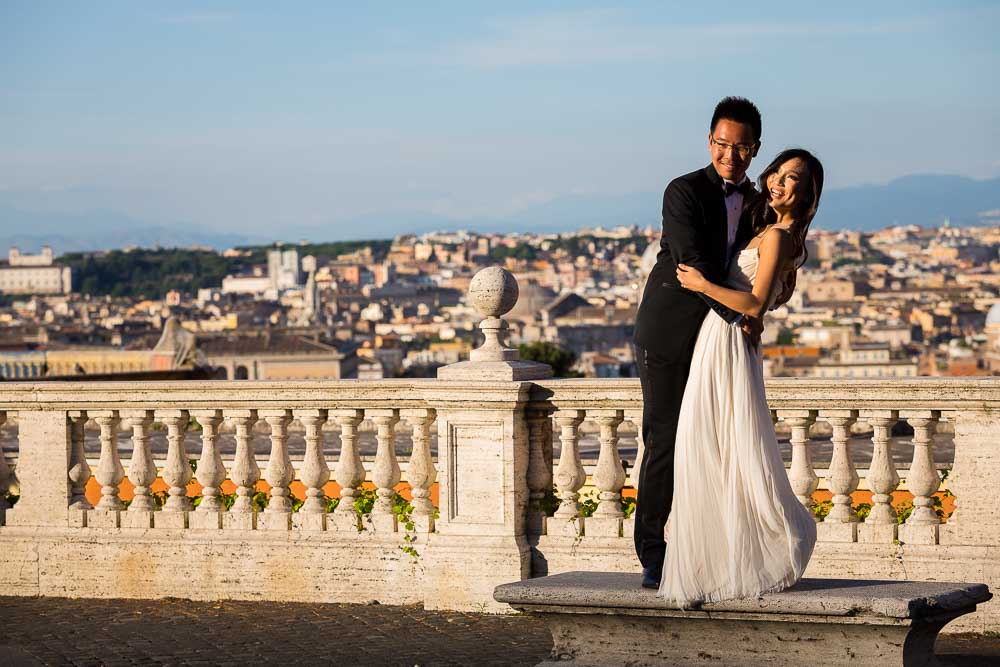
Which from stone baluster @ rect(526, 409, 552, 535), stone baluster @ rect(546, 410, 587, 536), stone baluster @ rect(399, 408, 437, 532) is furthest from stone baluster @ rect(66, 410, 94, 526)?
stone baluster @ rect(546, 410, 587, 536)

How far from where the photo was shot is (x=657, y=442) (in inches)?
202

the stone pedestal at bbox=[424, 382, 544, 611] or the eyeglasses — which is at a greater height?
the eyeglasses

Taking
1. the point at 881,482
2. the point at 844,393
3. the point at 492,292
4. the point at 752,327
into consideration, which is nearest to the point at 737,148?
the point at 752,327

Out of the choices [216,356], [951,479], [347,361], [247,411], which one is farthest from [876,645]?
[347,361]

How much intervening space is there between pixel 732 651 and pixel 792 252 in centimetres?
108

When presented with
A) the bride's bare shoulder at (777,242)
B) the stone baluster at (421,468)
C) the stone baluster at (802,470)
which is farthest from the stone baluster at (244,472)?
the bride's bare shoulder at (777,242)

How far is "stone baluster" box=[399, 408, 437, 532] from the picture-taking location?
7.20m

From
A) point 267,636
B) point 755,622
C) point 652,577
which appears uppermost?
point 652,577

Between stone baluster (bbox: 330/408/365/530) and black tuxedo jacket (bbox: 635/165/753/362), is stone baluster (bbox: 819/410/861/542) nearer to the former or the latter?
black tuxedo jacket (bbox: 635/165/753/362)

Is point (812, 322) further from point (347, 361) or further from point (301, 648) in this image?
point (301, 648)

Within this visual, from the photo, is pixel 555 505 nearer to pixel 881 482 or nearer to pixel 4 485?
pixel 881 482

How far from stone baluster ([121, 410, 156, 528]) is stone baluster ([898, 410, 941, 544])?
293 centimetres

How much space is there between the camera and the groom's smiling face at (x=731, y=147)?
16.6ft

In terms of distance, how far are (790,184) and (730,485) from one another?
80 centimetres
